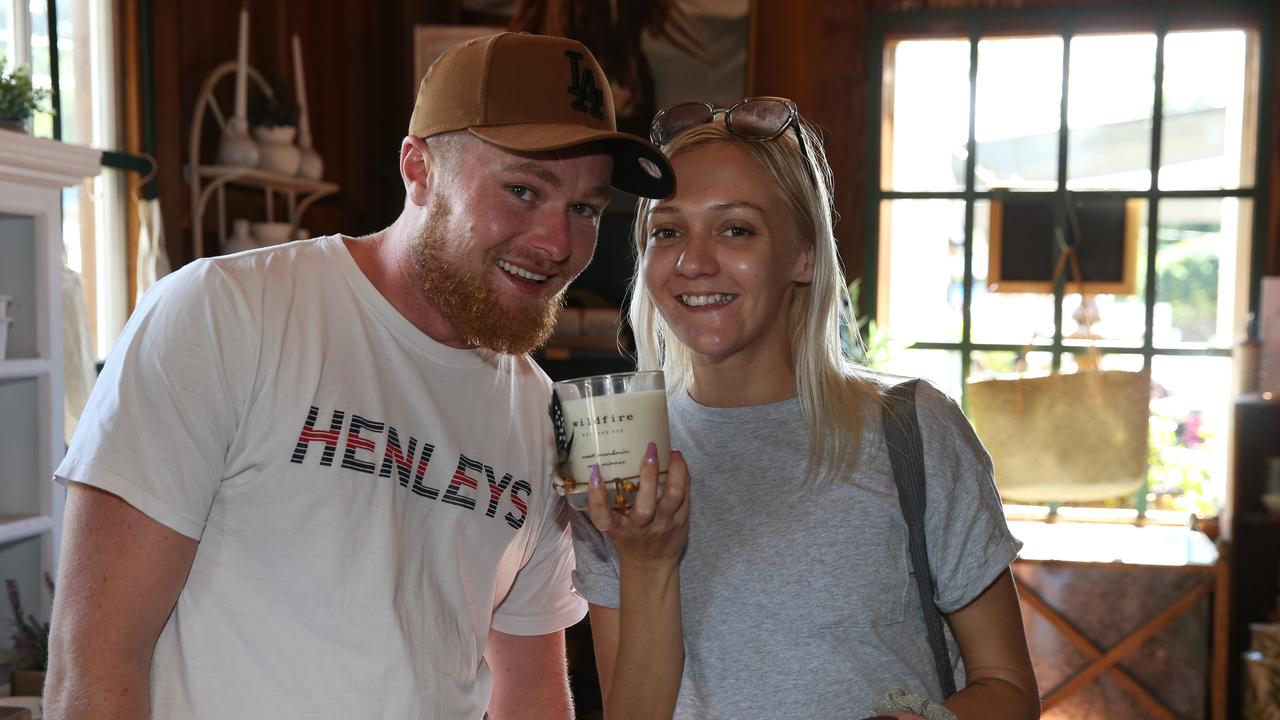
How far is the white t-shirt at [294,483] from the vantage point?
4.25 feet

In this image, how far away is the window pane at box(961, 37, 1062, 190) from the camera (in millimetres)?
4809

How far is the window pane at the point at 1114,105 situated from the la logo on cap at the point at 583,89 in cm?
376

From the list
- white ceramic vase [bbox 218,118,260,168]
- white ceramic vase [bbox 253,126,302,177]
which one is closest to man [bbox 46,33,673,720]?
white ceramic vase [bbox 218,118,260,168]

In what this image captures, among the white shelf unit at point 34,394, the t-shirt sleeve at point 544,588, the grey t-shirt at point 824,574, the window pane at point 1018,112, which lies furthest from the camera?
the window pane at point 1018,112

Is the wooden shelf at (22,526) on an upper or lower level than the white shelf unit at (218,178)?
lower

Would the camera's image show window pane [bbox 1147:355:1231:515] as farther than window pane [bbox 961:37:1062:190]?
No

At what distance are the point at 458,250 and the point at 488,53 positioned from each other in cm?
26

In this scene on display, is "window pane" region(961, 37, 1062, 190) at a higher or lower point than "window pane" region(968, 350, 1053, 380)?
higher

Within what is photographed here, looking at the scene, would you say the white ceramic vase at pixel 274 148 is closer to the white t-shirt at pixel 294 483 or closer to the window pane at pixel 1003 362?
the white t-shirt at pixel 294 483

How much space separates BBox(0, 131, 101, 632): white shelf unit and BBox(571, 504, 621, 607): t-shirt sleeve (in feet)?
4.88

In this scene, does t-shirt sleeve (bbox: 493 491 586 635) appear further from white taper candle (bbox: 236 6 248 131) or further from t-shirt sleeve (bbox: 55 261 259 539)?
white taper candle (bbox: 236 6 248 131)

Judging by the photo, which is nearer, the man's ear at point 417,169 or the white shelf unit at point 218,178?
the man's ear at point 417,169

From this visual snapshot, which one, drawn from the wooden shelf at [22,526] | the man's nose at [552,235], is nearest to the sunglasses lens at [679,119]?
the man's nose at [552,235]

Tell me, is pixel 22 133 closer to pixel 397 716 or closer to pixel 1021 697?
pixel 397 716
